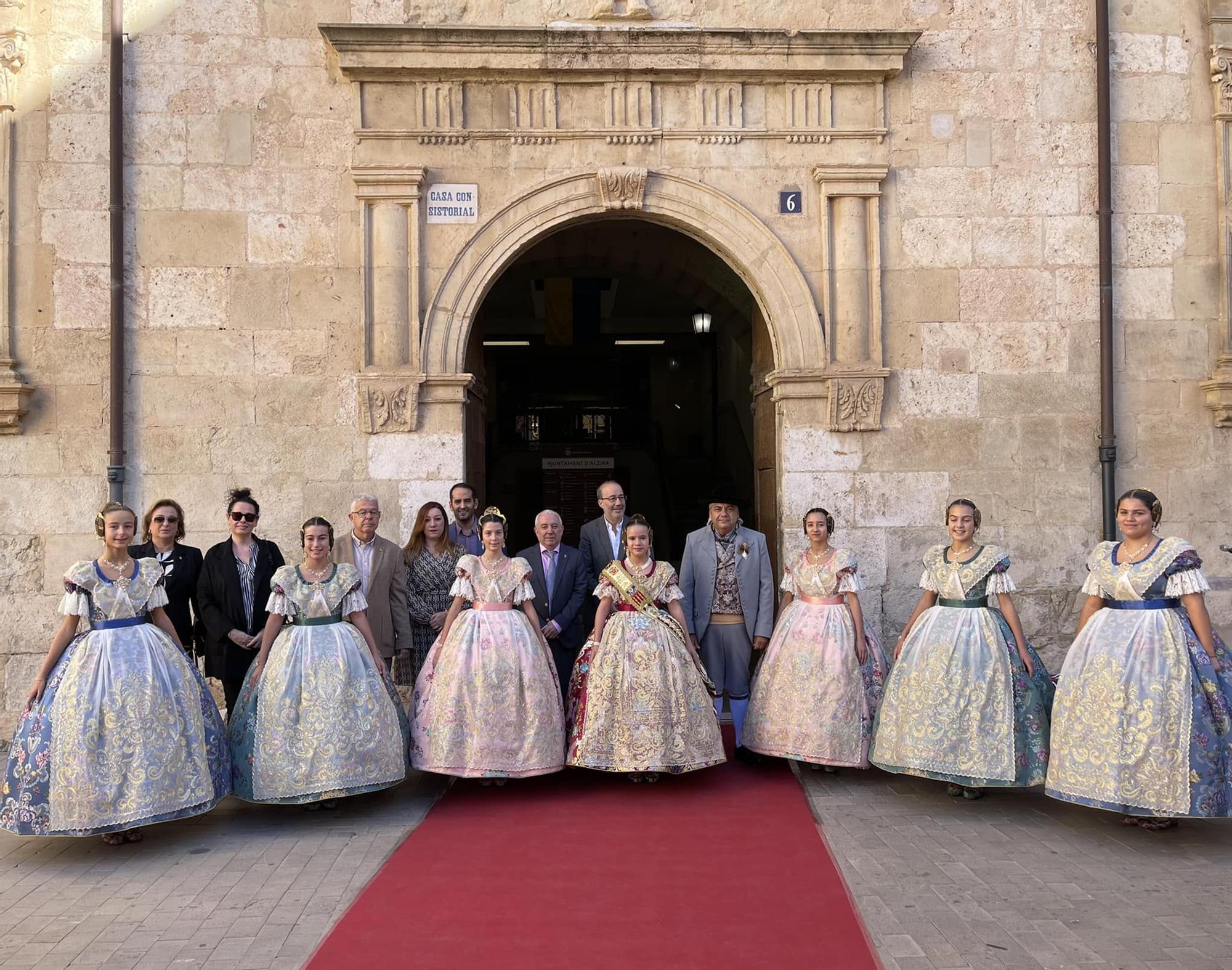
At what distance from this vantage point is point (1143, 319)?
8.00 metres

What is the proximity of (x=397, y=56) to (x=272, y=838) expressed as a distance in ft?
17.1

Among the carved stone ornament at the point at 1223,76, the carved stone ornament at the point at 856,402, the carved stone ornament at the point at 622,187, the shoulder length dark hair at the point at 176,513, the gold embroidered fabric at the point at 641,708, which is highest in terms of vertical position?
the carved stone ornament at the point at 1223,76

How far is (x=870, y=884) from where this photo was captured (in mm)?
4523

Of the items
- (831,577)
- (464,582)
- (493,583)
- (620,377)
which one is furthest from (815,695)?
(620,377)

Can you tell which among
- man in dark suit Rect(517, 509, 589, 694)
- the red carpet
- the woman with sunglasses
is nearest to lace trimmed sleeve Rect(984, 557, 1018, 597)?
the red carpet

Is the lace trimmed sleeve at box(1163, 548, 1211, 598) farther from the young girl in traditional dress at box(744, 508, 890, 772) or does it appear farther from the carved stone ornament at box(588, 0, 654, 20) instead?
the carved stone ornament at box(588, 0, 654, 20)

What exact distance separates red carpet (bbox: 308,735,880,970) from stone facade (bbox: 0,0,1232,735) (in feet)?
8.50

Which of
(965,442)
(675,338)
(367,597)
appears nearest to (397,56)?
(367,597)

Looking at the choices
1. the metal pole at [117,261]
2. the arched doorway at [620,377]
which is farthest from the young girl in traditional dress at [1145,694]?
the metal pole at [117,261]

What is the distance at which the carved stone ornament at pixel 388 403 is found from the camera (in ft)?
24.9

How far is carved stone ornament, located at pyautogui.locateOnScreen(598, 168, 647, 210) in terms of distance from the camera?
770cm

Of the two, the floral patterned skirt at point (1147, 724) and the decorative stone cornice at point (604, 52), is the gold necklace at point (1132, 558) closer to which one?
the floral patterned skirt at point (1147, 724)

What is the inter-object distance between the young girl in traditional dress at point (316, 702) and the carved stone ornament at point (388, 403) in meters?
1.96

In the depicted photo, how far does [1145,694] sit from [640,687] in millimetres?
2450
